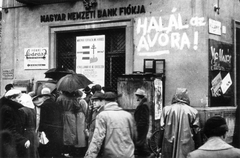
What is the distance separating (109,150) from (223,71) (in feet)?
23.1

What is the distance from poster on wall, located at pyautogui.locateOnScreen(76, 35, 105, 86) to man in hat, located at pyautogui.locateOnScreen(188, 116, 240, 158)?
31.3 ft

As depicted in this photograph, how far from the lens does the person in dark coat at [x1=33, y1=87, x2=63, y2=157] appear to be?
8.47 metres

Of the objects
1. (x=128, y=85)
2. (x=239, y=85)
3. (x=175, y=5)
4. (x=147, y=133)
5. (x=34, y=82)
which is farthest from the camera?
(x=34, y=82)

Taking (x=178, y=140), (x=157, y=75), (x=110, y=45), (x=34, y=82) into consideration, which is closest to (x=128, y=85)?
(x=157, y=75)

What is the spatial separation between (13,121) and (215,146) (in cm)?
388

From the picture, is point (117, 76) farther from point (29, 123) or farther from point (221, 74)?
point (29, 123)

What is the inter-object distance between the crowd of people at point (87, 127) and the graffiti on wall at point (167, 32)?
2.61m

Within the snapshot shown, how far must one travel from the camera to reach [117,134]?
616 cm

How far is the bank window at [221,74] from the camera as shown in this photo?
11.8m

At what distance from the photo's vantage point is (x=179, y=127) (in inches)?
309

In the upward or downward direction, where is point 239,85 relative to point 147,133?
upward

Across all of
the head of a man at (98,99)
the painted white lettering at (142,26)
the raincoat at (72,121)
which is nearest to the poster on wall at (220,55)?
the painted white lettering at (142,26)

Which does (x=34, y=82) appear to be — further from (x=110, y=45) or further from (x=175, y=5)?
(x=175, y=5)

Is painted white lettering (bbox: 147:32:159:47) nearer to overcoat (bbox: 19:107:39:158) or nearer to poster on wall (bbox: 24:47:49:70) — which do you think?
poster on wall (bbox: 24:47:49:70)
